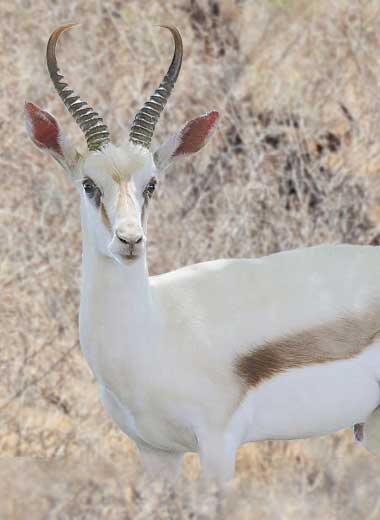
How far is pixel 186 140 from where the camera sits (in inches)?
190

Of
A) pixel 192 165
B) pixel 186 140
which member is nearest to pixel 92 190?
pixel 186 140

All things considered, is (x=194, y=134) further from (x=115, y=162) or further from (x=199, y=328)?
(x=199, y=328)

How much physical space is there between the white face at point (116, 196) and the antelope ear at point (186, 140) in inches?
7.9

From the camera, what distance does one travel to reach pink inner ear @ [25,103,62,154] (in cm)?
465

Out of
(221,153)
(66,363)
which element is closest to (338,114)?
(221,153)

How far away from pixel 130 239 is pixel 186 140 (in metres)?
0.85

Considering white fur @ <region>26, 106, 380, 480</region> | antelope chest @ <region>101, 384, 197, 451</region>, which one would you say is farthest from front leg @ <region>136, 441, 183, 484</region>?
antelope chest @ <region>101, 384, 197, 451</region>

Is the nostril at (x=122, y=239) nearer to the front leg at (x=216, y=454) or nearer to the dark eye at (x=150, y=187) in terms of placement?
the dark eye at (x=150, y=187)

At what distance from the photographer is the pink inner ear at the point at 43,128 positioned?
4.65 meters

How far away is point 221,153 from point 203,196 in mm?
725

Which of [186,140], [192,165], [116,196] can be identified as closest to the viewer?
[116,196]

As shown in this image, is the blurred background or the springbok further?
the blurred background

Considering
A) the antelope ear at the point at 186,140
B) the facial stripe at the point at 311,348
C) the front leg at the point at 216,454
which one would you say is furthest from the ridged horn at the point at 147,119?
the front leg at the point at 216,454

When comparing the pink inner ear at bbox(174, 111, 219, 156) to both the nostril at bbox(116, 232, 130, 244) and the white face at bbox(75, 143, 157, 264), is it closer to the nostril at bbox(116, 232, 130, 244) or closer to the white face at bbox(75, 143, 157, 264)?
the white face at bbox(75, 143, 157, 264)
